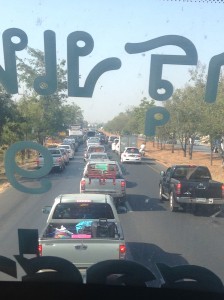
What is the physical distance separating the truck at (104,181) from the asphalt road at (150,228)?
1.05ft

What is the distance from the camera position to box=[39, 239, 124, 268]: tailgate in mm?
5270

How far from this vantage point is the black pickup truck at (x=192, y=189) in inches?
434

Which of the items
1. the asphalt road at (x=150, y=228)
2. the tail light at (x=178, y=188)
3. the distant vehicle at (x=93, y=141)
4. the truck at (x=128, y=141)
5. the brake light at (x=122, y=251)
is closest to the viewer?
the brake light at (x=122, y=251)

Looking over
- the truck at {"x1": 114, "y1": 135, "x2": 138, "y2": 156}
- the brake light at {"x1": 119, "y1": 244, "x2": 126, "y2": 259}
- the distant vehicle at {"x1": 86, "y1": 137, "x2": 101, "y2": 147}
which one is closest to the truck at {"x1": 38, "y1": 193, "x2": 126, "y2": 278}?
the brake light at {"x1": 119, "y1": 244, "x2": 126, "y2": 259}

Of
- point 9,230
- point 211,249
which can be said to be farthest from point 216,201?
point 9,230

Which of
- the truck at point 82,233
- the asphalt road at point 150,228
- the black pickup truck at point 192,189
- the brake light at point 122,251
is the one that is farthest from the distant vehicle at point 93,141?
the brake light at point 122,251

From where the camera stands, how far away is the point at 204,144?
506 inches

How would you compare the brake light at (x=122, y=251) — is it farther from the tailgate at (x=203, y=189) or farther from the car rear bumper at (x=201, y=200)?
the car rear bumper at (x=201, y=200)

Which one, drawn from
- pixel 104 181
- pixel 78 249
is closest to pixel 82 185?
pixel 104 181

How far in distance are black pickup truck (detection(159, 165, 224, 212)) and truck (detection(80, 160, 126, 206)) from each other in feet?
4.52

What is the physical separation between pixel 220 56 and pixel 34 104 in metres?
2.74

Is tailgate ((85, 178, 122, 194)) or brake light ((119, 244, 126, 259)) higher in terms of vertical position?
brake light ((119, 244, 126, 259))

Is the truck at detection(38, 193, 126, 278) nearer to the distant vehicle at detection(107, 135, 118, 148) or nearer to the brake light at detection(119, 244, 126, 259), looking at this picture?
the brake light at detection(119, 244, 126, 259)

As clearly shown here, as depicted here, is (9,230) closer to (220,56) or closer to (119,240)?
(119,240)
